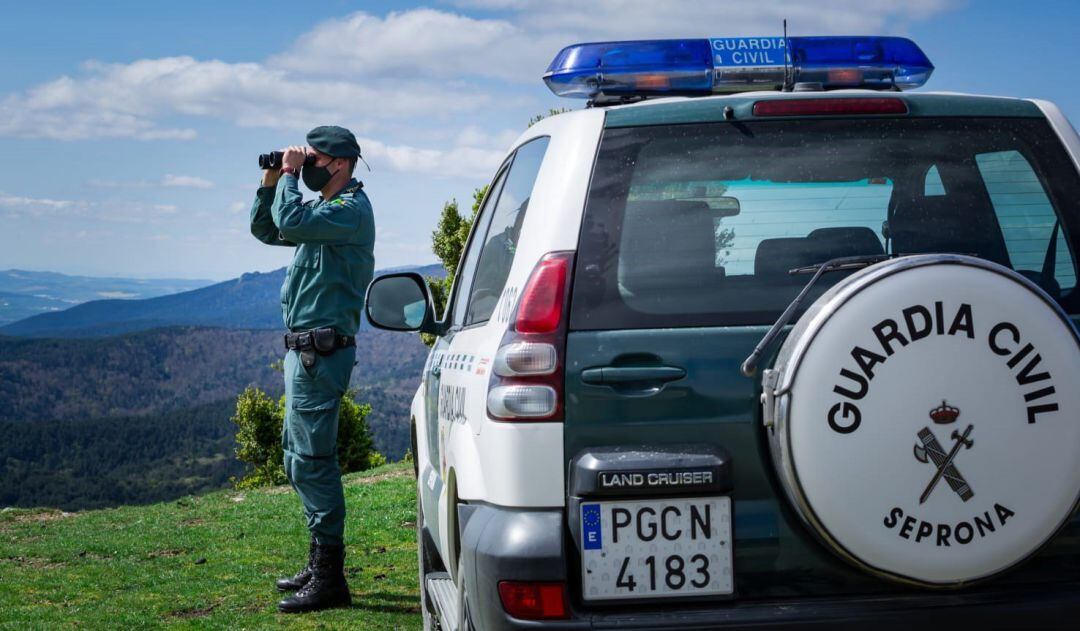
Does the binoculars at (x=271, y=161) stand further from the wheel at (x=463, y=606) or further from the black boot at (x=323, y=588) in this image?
the wheel at (x=463, y=606)

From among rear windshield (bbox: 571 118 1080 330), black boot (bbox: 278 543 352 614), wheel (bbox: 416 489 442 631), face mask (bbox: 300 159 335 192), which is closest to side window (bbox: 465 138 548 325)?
rear windshield (bbox: 571 118 1080 330)

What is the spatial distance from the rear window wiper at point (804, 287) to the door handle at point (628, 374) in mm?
166

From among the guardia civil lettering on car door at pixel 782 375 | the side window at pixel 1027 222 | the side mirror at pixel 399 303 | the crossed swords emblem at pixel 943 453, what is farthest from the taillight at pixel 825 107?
the side mirror at pixel 399 303

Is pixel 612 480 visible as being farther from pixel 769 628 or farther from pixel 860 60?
pixel 860 60

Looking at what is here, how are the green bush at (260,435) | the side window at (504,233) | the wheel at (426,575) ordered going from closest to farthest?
the side window at (504,233) → the wheel at (426,575) → the green bush at (260,435)

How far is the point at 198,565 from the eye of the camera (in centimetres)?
1059

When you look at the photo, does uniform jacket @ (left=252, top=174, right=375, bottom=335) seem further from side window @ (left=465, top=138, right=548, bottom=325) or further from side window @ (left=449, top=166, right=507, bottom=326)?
side window @ (left=465, top=138, right=548, bottom=325)

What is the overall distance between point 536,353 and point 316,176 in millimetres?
4128

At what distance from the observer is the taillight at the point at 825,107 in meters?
3.21

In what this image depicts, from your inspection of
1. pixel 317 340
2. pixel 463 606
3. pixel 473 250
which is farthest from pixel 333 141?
pixel 463 606

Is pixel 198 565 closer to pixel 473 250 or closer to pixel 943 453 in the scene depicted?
pixel 473 250

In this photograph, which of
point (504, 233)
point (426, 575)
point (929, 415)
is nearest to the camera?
point (929, 415)

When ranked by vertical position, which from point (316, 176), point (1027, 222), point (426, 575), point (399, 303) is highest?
point (316, 176)

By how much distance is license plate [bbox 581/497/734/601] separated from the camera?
286 cm
